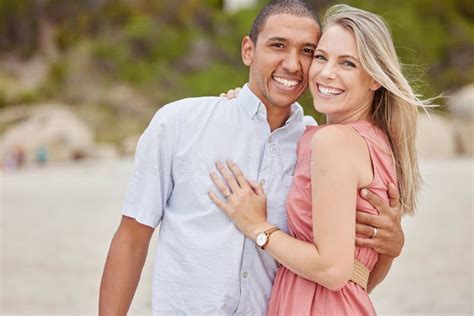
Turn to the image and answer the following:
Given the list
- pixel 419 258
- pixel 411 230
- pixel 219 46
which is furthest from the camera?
pixel 219 46

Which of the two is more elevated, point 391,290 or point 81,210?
point 81,210

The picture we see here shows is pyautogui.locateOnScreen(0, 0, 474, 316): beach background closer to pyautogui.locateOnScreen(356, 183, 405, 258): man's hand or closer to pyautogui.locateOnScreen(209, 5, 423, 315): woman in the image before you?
pyautogui.locateOnScreen(209, 5, 423, 315): woman

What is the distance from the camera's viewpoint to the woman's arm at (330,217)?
2.35 metres

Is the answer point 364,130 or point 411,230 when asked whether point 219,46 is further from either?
point 364,130

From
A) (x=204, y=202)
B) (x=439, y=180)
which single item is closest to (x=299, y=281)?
(x=204, y=202)

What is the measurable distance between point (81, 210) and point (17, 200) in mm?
1610

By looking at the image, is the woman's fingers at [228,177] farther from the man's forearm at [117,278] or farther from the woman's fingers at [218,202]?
the man's forearm at [117,278]

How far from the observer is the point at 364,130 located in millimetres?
2498

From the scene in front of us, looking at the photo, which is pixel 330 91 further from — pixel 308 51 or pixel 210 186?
pixel 210 186

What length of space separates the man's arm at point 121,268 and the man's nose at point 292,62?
25.2 inches

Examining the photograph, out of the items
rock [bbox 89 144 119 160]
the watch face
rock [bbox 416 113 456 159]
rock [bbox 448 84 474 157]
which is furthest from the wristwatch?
rock [bbox 448 84 474 157]

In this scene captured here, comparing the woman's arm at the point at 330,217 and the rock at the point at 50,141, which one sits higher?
the rock at the point at 50,141

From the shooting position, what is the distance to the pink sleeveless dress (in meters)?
2.46

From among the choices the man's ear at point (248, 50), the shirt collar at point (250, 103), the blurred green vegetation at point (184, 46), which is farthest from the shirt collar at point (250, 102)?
the blurred green vegetation at point (184, 46)
